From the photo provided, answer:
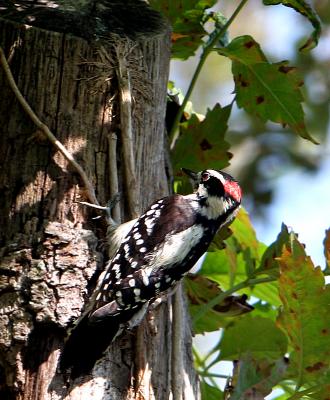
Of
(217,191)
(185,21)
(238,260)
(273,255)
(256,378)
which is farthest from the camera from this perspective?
(238,260)

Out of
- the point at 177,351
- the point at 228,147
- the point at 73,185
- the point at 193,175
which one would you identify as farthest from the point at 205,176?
the point at 177,351

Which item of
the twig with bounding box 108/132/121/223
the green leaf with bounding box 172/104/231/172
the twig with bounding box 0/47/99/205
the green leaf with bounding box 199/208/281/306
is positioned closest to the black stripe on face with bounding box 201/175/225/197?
the green leaf with bounding box 172/104/231/172

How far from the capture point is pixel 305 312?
8.61 ft

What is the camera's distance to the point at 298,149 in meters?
7.38

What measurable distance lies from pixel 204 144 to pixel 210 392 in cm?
99

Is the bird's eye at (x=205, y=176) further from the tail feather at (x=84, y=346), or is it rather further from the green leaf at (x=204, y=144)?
the tail feather at (x=84, y=346)

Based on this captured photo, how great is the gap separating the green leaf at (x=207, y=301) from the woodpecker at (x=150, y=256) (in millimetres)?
232

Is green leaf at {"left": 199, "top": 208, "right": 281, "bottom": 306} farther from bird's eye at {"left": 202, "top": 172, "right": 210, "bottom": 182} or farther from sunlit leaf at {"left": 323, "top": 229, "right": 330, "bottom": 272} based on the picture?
sunlit leaf at {"left": 323, "top": 229, "right": 330, "bottom": 272}

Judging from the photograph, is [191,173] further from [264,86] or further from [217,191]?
[264,86]

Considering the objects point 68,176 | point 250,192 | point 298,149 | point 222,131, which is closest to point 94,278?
point 68,176

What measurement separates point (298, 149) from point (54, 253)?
4917mm

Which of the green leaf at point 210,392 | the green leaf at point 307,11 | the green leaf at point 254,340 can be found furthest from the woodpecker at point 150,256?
the green leaf at point 307,11

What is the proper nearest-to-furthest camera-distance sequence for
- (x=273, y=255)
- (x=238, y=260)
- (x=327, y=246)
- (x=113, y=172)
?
(x=327, y=246), (x=113, y=172), (x=273, y=255), (x=238, y=260)

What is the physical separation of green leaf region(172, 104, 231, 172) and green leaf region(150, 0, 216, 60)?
13.8 inches
